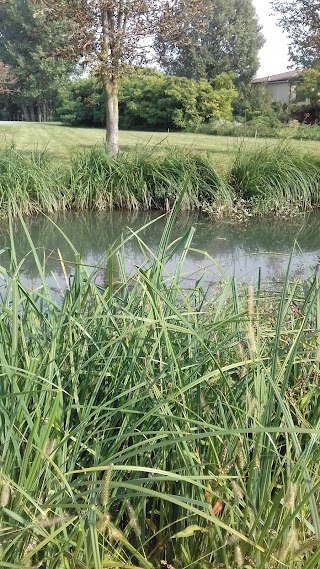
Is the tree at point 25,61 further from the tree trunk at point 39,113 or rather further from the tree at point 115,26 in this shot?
the tree at point 115,26

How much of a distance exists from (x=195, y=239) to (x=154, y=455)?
172 inches

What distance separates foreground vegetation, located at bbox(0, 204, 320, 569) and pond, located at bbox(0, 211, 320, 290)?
2691 mm

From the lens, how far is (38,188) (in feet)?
20.2

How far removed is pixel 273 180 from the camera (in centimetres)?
697

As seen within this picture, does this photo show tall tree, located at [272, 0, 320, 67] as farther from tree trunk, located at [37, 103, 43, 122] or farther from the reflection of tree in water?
tree trunk, located at [37, 103, 43, 122]

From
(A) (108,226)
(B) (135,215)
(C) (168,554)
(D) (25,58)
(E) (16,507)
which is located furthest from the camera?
(D) (25,58)

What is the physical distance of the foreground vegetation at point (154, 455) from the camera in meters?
0.93

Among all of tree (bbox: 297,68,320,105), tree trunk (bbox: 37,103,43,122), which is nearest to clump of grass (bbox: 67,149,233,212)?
tree (bbox: 297,68,320,105)

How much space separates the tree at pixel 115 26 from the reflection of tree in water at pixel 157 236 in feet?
8.24

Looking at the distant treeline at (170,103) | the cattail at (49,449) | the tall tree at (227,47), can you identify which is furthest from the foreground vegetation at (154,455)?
the tall tree at (227,47)

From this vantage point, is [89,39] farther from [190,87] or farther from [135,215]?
[190,87]

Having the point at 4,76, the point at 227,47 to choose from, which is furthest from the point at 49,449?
the point at 227,47

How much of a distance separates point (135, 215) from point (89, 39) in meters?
2.71

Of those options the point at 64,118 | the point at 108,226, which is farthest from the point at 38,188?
the point at 64,118
